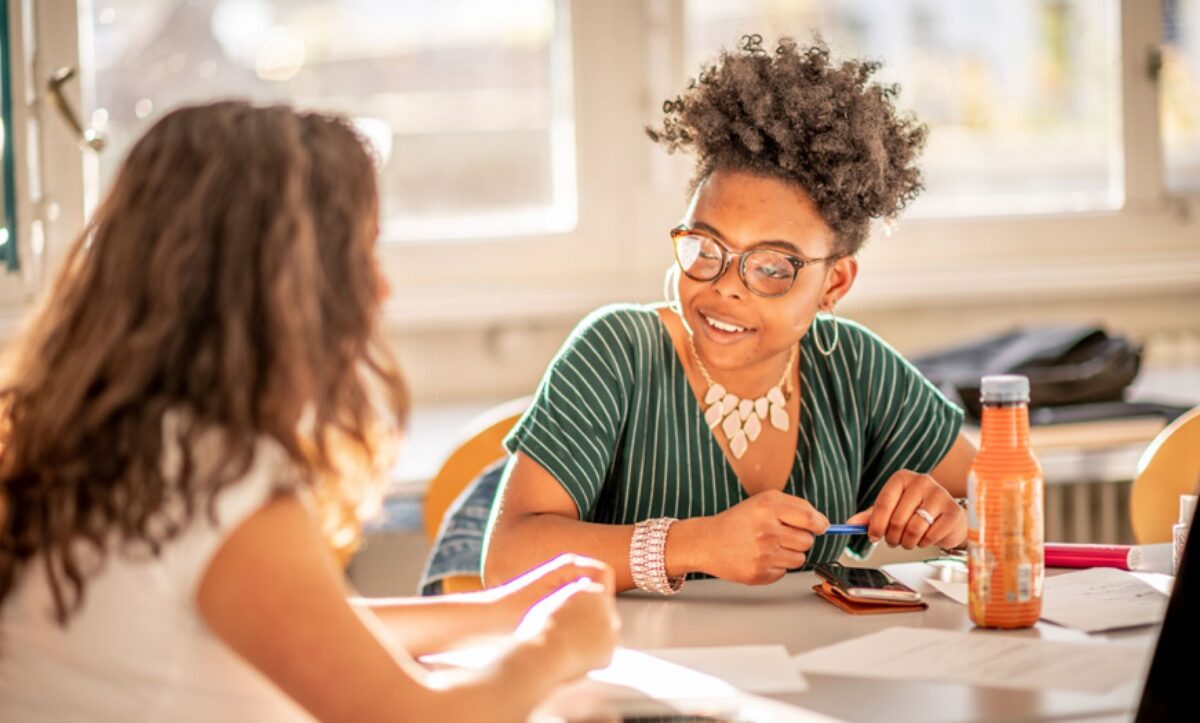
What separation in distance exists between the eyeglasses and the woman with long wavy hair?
644 mm

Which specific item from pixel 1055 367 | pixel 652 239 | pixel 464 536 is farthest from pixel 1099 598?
pixel 652 239

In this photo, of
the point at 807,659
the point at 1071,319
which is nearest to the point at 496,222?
the point at 1071,319

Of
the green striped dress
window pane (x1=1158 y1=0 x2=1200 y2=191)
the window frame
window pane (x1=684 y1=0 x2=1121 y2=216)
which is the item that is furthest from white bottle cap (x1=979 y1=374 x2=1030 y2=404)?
window pane (x1=1158 y1=0 x2=1200 y2=191)

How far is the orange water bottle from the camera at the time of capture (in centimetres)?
120

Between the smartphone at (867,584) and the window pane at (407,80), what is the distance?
63.2 inches

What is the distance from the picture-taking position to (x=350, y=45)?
2820 millimetres

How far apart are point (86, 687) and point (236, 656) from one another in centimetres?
10

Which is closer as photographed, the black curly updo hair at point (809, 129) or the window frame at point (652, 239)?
the black curly updo hair at point (809, 129)

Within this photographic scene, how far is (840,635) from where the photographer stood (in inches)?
49.7

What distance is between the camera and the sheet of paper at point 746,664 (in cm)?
113

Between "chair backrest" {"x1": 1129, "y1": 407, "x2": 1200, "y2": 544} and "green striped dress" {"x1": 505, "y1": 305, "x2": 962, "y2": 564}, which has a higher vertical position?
"green striped dress" {"x1": 505, "y1": 305, "x2": 962, "y2": 564}

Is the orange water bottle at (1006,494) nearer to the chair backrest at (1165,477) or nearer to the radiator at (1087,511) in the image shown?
the chair backrest at (1165,477)

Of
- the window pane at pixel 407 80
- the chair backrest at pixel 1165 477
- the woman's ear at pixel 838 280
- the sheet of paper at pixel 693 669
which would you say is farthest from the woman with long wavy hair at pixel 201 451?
the window pane at pixel 407 80

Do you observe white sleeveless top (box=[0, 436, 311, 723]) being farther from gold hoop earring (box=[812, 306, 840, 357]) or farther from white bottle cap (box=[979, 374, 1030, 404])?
gold hoop earring (box=[812, 306, 840, 357])
